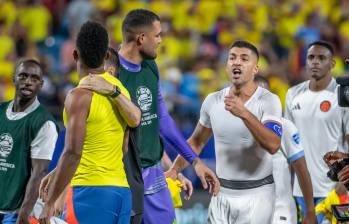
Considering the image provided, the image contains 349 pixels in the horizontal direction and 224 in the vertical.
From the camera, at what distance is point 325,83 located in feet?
32.5

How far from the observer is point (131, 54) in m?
7.93

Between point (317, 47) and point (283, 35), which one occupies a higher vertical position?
point (283, 35)

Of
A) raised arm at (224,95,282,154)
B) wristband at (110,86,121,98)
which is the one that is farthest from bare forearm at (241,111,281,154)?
wristband at (110,86,121,98)

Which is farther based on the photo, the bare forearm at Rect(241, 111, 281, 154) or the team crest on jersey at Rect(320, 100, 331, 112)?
the team crest on jersey at Rect(320, 100, 331, 112)

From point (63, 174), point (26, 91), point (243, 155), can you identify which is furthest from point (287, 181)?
point (63, 174)

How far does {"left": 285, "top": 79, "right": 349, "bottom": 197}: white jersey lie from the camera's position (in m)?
9.69

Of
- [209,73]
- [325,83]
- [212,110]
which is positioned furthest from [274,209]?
[209,73]

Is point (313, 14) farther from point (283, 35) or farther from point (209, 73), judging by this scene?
point (209, 73)

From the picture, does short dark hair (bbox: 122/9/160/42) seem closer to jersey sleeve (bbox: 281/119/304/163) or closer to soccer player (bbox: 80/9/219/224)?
soccer player (bbox: 80/9/219/224)

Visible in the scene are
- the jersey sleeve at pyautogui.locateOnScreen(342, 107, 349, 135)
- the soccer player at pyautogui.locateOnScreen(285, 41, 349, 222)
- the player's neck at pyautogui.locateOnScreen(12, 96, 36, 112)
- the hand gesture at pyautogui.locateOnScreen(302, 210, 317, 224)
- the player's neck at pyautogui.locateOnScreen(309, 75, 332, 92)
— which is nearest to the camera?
the player's neck at pyautogui.locateOnScreen(12, 96, 36, 112)

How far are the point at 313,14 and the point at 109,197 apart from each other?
12051 millimetres

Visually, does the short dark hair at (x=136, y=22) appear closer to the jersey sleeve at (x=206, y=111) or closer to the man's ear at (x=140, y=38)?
the man's ear at (x=140, y=38)

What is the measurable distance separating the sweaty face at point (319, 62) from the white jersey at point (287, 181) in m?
1.13

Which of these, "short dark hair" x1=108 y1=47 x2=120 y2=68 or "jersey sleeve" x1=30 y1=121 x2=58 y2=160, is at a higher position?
"short dark hair" x1=108 y1=47 x2=120 y2=68
